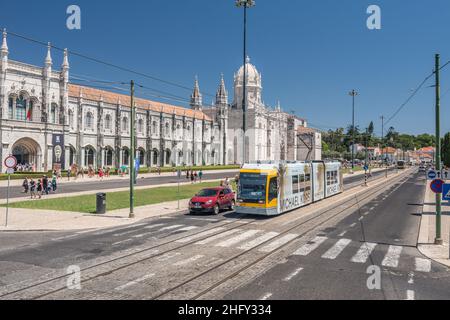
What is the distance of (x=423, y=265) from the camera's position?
12453mm

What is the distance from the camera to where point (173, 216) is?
22688 mm

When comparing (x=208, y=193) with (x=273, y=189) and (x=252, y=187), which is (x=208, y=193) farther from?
(x=273, y=189)

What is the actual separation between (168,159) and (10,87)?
40331 millimetres

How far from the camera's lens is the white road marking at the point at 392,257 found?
12406mm

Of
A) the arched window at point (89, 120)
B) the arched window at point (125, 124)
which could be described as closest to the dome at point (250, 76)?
the arched window at point (125, 124)

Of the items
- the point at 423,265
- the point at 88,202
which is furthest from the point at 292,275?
the point at 88,202

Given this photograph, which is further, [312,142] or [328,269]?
[312,142]

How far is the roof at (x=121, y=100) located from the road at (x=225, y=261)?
54244mm

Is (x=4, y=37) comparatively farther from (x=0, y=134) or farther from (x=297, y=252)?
(x=297, y=252)

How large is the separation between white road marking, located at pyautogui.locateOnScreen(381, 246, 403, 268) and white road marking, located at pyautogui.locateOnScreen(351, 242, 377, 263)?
58cm

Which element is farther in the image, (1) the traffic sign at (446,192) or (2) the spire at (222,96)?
(2) the spire at (222,96)

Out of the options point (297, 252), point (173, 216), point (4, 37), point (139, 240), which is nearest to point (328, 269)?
point (297, 252)

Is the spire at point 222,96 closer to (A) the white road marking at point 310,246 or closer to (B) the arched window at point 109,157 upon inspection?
Result: (B) the arched window at point 109,157

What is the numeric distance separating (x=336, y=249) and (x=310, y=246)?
945 millimetres
